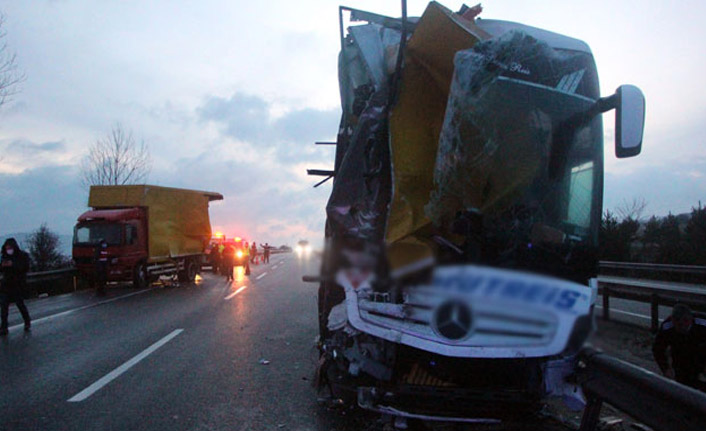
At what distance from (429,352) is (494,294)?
3.17 metres

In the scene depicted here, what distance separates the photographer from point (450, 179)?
7.65ft

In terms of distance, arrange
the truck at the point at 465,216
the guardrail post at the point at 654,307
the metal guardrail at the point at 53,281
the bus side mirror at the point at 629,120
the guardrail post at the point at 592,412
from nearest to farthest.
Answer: the truck at the point at 465,216 < the bus side mirror at the point at 629,120 < the guardrail post at the point at 592,412 < the guardrail post at the point at 654,307 < the metal guardrail at the point at 53,281

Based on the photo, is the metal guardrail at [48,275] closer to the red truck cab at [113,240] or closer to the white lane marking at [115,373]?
the red truck cab at [113,240]

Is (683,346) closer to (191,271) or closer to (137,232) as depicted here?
(137,232)

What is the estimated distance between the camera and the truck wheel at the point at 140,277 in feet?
59.2

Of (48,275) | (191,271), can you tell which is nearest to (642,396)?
(48,275)

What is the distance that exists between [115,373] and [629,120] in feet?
21.0

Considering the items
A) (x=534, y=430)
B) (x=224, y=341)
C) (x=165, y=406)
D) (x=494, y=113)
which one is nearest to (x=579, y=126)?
(x=494, y=113)

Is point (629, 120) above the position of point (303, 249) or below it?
above

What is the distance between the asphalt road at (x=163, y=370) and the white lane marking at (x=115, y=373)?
1cm

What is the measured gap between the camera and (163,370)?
262 inches

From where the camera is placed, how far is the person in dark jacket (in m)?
9.58

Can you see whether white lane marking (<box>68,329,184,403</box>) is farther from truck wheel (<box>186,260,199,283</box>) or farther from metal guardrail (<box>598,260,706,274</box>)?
truck wheel (<box>186,260,199,283</box>)

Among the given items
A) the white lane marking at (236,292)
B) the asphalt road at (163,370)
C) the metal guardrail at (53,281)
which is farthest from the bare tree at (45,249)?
the asphalt road at (163,370)
